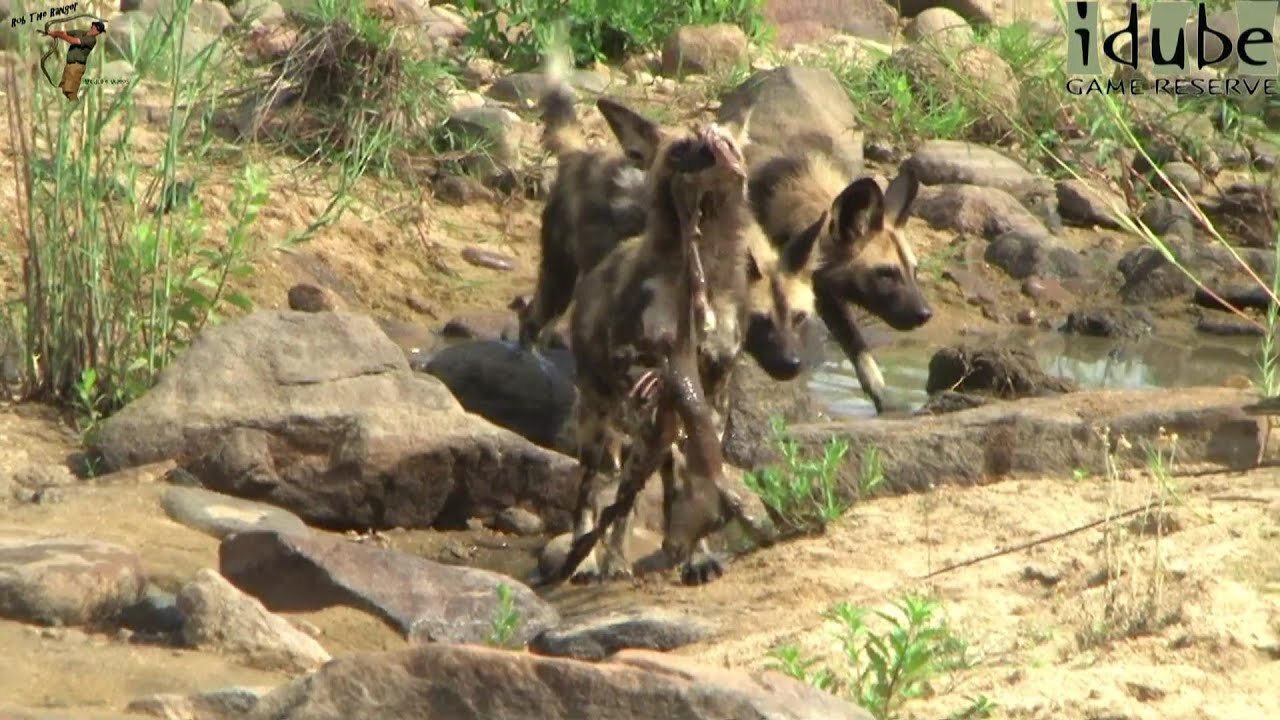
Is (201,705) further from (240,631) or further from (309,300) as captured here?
(309,300)

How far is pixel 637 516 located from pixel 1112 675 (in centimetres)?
279

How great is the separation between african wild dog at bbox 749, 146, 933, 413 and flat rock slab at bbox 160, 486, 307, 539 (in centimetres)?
369

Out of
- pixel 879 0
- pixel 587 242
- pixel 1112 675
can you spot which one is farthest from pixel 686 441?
pixel 879 0

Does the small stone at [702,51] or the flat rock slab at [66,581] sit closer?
the flat rock slab at [66,581]

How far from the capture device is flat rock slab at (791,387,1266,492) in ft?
21.6

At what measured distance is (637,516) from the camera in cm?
725

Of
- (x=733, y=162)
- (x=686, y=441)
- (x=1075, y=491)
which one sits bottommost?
(x=1075, y=491)

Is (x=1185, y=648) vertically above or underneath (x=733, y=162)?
underneath

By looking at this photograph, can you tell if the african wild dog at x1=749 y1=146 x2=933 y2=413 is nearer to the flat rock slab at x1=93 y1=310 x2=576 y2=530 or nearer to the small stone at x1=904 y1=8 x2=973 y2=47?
the flat rock slab at x1=93 y1=310 x2=576 y2=530

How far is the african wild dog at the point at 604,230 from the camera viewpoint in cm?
741

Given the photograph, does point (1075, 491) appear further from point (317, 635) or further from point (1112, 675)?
point (317, 635)

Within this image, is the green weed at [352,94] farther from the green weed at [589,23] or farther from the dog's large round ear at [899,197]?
the dog's large round ear at [899,197]

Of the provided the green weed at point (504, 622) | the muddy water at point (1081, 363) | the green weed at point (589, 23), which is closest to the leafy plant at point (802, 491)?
the green weed at point (504, 622)

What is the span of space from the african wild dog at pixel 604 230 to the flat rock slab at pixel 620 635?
165cm
